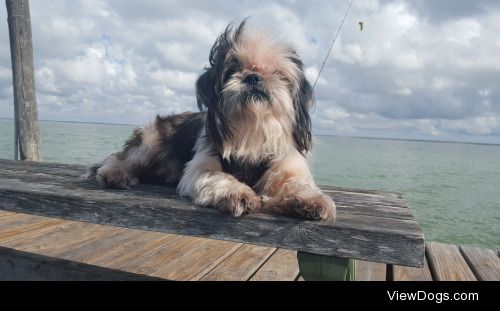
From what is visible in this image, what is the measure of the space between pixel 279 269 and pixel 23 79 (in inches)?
159

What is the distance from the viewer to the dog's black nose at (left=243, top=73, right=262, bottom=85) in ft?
8.93

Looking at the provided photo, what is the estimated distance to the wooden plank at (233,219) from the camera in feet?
6.14

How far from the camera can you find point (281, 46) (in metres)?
2.96

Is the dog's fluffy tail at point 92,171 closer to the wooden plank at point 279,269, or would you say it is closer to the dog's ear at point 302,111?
the wooden plank at point 279,269

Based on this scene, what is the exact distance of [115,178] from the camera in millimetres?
3090

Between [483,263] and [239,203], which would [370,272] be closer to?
[483,263]

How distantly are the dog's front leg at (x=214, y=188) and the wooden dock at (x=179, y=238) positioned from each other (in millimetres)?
101

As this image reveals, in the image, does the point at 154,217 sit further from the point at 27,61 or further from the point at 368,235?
the point at 27,61

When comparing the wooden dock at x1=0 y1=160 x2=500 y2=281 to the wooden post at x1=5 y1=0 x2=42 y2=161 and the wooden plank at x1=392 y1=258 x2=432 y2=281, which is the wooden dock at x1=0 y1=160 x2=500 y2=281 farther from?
the wooden post at x1=5 y1=0 x2=42 y2=161

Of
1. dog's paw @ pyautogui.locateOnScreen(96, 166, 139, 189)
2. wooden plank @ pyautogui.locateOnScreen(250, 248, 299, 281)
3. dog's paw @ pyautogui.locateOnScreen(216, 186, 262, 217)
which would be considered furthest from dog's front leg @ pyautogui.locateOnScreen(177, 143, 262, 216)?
wooden plank @ pyautogui.locateOnScreen(250, 248, 299, 281)

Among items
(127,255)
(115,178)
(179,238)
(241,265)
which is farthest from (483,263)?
(115,178)
